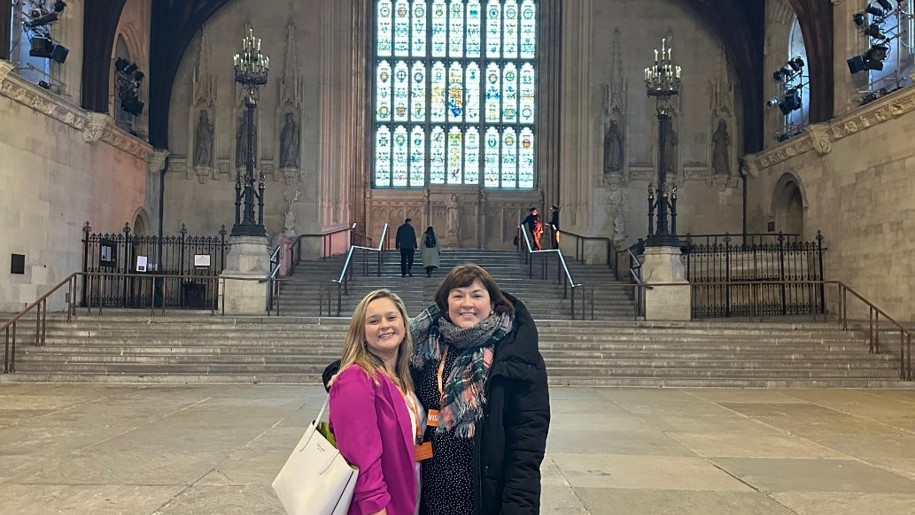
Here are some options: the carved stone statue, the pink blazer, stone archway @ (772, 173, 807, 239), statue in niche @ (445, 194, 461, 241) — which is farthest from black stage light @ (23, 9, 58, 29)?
stone archway @ (772, 173, 807, 239)

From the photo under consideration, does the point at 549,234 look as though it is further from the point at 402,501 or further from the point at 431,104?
the point at 402,501

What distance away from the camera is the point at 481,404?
2.99 m

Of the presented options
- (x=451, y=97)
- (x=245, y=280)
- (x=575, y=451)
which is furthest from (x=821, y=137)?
(x=575, y=451)

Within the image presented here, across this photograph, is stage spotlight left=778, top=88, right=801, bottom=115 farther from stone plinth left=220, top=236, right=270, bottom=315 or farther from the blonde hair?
the blonde hair

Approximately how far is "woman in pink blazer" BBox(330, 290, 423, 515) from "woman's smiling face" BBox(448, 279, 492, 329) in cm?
20

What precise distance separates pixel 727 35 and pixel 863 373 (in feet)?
50.9

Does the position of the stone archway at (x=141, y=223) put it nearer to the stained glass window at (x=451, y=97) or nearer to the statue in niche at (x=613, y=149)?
the stained glass window at (x=451, y=97)

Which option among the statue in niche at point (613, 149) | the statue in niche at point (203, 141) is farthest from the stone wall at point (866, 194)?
the statue in niche at point (203, 141)

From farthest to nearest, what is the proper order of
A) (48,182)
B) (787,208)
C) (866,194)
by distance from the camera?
1. (787,208)
2. (48,182)
3. (866,194)

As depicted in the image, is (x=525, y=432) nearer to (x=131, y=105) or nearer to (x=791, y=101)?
(x=791, y=101)

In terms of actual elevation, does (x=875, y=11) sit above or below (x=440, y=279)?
above

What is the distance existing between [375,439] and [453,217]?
26402mm

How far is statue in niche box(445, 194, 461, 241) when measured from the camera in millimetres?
29109

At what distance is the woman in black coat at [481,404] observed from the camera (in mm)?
2980
